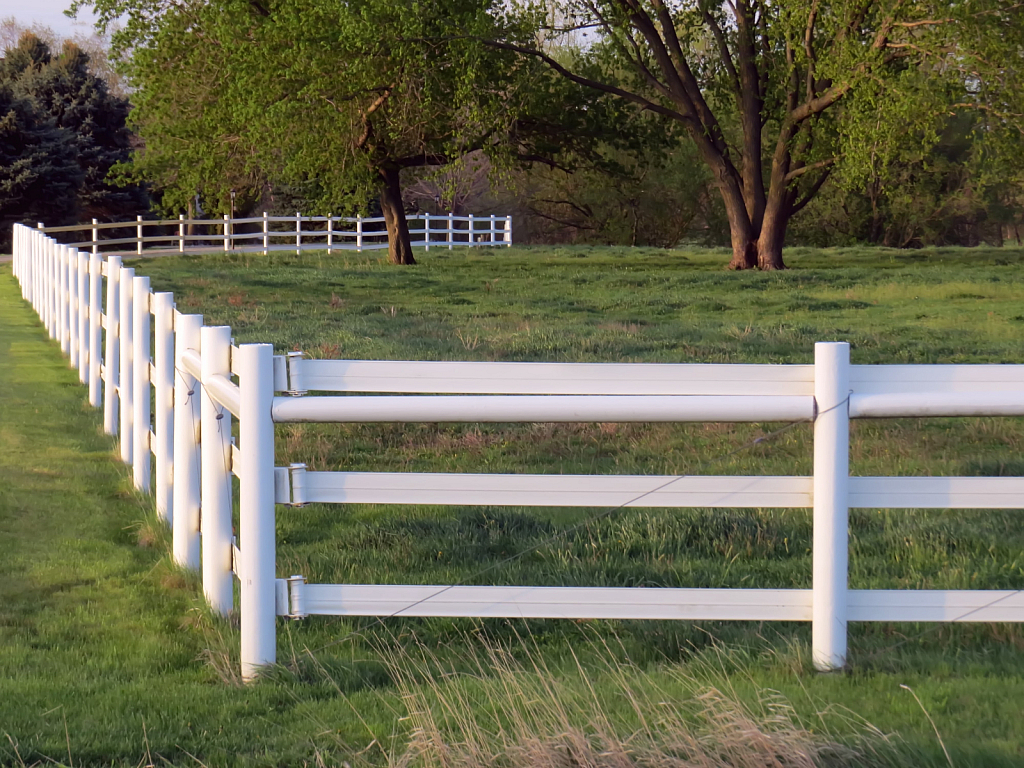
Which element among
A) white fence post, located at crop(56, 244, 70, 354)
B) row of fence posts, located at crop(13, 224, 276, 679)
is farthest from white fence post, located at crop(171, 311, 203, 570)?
white fence post, located at crop(56, 244, 70, 354)

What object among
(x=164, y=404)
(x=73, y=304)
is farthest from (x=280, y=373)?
(x=73, y=304)

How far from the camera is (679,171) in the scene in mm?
53062

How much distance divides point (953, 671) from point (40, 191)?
48195 mm

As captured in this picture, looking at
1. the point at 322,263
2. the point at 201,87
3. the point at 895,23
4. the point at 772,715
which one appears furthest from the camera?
the point at 322,263

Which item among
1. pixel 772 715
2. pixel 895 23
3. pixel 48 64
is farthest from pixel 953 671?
pixel 48 64

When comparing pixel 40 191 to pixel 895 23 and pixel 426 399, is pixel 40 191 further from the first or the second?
pixel 426 399

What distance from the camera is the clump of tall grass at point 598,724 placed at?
298cm

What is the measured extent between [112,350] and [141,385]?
5.85ft

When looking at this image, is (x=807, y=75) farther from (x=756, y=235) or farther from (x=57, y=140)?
(x=57, y=140)

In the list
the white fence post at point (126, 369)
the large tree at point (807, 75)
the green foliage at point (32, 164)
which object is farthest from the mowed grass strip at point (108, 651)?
the green foliage at point (32, 164)

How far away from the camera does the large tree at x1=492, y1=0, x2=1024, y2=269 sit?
2503cm

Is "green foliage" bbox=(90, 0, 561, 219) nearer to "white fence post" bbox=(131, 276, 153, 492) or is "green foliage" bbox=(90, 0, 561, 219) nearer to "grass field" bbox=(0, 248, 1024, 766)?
"grass field" bbox=(0, 248, 1024, 766)

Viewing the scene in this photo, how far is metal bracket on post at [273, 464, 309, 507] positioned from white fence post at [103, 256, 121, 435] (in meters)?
5.23

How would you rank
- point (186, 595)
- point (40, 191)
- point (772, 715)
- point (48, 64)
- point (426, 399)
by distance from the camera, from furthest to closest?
point (48, 64) → point (40, 191) → point (186, 595) → point (426, 399) → point (772, 715)
